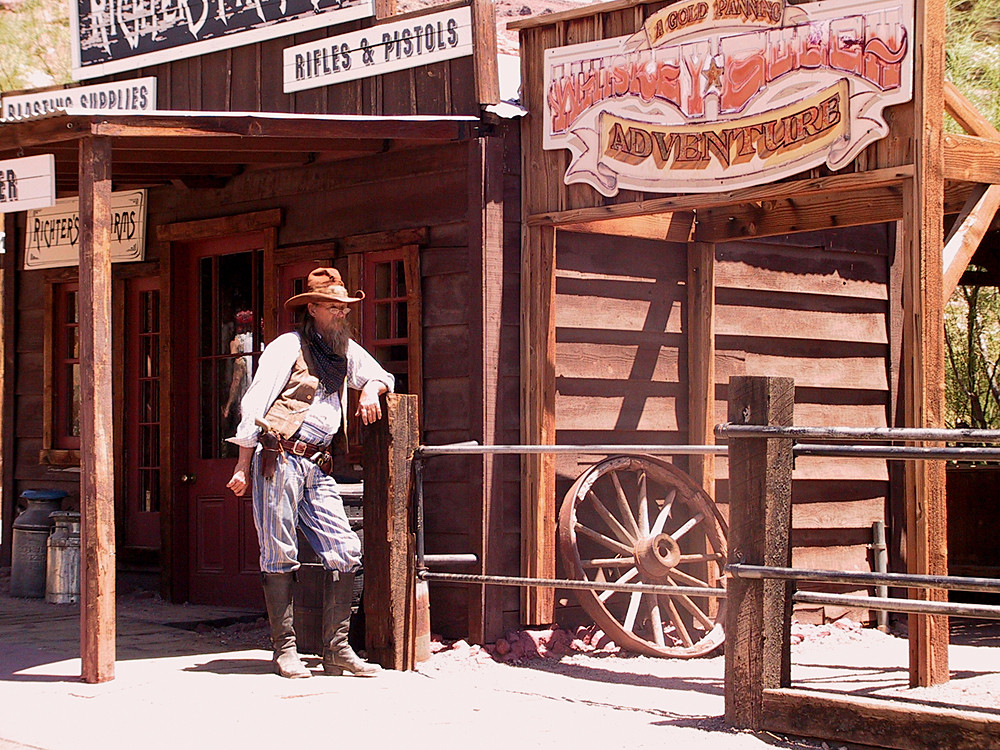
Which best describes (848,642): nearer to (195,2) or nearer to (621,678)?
(621,678)

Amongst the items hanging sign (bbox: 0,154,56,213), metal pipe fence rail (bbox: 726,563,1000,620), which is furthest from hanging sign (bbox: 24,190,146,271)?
metal pipe fence rail (bbox: 726,563,1000,620)

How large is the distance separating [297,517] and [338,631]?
62cm

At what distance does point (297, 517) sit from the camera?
267 inches

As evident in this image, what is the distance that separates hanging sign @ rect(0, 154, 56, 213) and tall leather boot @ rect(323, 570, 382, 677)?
2.49 metres

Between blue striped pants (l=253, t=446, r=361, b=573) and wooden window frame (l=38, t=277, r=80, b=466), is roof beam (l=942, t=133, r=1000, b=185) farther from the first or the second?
wooden window frame (l=38, t=277, r=80, b=466)

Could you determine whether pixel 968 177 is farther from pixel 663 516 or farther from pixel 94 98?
pixel 94 98

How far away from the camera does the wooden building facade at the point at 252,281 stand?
7.87 metres

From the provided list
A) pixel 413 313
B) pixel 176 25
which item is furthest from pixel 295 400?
pixel 176 25

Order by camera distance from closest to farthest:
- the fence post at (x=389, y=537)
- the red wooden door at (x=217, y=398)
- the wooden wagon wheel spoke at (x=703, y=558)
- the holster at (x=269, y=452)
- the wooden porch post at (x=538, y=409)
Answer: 1. the holster at (x=269, y=452)
2. the fence post at (x=389, y=537)
3. the wooden porch post at (x=538, y=409)
4. the wooden wagon wheel spoke at (x=703, y=558)
5. the red wooden door at (x=217, y=398)

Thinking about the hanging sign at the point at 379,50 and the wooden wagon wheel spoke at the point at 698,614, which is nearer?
the hanging sign at the point at 379,50

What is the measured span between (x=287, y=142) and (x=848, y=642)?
4.99 meters

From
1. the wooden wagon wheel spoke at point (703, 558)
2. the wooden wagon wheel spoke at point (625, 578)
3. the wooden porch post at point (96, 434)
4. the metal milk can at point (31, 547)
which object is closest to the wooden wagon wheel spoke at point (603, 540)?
the wooden wagon wheel spoke at point (625, 578)

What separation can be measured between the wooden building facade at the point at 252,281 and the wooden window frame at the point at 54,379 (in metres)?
0.02

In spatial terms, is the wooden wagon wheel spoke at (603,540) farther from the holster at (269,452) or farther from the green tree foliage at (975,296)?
the green tree foliage at (975,296)
